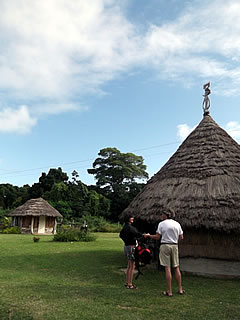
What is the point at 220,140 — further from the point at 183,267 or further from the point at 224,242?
the point at 183,267

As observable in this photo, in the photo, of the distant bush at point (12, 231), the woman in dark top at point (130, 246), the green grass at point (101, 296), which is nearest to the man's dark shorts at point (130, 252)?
the woman in dark top at point (130, 246)

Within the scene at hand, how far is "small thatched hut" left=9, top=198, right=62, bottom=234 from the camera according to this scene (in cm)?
2633

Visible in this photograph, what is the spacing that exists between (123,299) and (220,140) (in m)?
6.65

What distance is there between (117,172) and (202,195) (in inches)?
1514

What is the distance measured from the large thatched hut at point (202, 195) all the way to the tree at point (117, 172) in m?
32.7

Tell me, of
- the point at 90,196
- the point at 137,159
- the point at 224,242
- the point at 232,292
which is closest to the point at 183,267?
the point at 224,242

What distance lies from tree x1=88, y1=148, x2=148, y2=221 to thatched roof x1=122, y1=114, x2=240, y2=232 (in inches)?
1281

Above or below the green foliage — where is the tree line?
above

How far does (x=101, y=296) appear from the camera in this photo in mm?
5605

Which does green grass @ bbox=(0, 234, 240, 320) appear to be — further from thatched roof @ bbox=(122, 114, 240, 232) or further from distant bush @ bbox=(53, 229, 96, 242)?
distant bush @ bbox=(53, 229, 96, 242)

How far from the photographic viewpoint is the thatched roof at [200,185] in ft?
25.6

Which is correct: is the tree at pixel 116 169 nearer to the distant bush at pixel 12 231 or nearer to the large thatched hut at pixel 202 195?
the distant bush at pixel 12 231

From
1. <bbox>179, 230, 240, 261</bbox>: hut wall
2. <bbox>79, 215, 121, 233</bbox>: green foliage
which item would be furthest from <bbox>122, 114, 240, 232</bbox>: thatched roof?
<bbox>79, 215, 121, 233</bbox>: green foliage

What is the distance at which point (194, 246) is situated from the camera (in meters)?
8.20
